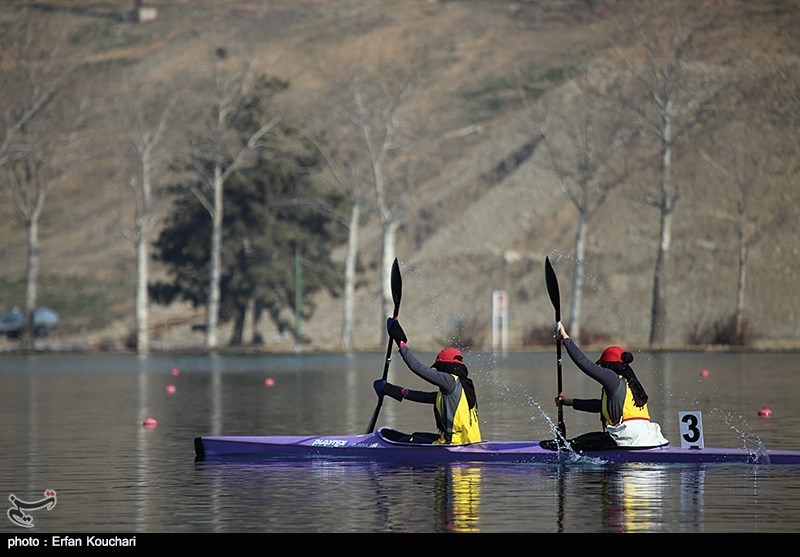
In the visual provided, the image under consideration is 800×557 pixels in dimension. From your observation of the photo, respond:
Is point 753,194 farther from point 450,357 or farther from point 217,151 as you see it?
point 450,357

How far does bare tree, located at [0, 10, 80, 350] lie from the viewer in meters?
84.3

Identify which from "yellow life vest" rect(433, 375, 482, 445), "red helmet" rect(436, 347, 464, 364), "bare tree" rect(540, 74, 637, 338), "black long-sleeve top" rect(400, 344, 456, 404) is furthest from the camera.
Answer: "bare tree" rect(540, 74, 637, 338)

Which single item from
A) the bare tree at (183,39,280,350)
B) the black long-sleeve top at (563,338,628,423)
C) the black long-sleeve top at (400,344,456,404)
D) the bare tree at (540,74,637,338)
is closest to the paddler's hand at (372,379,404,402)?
the black long-sleeve top at (400,344,456,404)

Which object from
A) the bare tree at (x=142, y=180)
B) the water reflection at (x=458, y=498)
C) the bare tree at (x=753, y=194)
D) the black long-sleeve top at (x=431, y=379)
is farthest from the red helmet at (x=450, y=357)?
the bare tree at (x=753, y=194)

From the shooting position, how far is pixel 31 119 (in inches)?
3415

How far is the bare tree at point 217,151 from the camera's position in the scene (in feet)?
277

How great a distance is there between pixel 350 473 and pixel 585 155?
199 ft

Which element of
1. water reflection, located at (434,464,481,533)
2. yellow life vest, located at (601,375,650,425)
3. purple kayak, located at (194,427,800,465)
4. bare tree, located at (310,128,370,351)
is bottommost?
water reflection, located at (434,464,481,533)

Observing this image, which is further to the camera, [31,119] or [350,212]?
[350,212]

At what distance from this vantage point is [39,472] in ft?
84.7

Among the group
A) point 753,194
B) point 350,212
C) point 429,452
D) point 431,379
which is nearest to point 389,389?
point 429,452

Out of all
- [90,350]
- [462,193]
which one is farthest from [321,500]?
[462,193]

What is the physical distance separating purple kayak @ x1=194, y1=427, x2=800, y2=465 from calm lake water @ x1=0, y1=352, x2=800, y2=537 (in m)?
0.19

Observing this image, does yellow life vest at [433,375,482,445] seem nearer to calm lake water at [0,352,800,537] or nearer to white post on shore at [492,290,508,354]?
calm lake water at [0,352,800,537]
